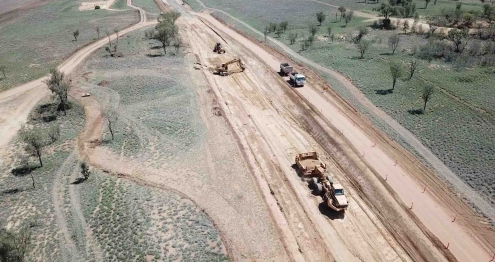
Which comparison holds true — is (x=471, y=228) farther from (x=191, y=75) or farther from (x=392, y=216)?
(x=191, y=75)

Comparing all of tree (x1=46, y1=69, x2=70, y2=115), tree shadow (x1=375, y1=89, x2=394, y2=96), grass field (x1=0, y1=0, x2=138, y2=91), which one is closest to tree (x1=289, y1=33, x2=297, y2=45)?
tree shadow (x1=375, y1=89, x2=394, y2=96)

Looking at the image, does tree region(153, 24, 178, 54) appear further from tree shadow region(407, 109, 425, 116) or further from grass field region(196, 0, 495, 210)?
tree shadow region(407, 109, 425, 116)

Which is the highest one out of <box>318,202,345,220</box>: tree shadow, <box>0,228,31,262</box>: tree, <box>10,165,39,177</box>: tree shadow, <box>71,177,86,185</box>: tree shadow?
<box>0,228,31,262</box>: tree

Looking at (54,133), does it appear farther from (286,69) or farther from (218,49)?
(218,49)

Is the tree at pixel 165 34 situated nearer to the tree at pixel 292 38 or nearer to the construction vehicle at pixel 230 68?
the construction vehicle at pixel 230 68

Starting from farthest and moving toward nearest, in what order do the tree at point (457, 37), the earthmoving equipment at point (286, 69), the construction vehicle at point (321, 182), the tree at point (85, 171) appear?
the tree at point (457, 37), the earthmoving equipment at point (286, 69), the tree at point (85, 171), the construction vehicle at point (321, 182)

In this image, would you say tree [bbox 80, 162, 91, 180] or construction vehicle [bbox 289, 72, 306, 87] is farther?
construction vehicle [bbox 289, 72, 306, 87]

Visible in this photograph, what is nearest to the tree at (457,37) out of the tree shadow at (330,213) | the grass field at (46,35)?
the tree shadow at (330,213)

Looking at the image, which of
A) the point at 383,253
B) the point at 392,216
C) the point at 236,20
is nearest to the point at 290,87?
the point at 392,216
